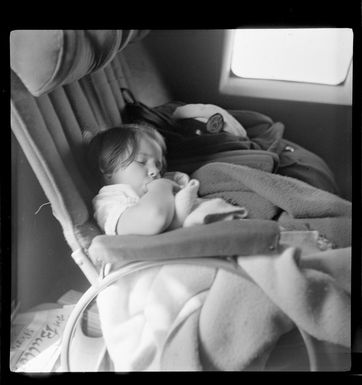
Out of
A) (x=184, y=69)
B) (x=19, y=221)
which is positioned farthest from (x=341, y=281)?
(x=19, y=221)

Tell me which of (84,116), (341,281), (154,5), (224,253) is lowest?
(341,281)

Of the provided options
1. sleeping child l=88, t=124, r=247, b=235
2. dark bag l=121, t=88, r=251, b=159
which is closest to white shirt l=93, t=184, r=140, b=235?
sleeping child l=88, t=124, r=247, b=235

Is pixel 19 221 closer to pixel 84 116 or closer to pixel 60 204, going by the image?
pixel 60 204

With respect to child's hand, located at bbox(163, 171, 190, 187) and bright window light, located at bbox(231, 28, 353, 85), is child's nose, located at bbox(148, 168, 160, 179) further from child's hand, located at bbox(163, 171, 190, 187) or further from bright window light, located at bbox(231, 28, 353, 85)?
bright window light, located at bbox(231, 28, 353, 85)

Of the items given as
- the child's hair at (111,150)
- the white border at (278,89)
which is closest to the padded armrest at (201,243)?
the child's hair at (111,150)

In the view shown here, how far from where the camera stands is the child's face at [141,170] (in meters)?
0.96

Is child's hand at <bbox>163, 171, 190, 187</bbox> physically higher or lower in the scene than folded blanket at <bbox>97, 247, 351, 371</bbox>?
higher

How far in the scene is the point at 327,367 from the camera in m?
0.92

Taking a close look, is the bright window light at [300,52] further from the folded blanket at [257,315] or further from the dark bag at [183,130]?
the folded blanket at [257,315]

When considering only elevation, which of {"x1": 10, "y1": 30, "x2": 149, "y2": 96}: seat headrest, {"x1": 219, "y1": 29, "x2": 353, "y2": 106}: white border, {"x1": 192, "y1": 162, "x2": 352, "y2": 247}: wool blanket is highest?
{"x1": 10, "y1": 30, "x2": 149, "y2": 96}: seat headrest

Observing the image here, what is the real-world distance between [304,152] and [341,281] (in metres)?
0.24

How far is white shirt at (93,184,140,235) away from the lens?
36.9 inches

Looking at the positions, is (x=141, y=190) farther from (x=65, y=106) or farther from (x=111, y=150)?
(x=65, y=106)

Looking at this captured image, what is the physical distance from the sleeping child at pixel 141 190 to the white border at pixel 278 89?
0.17m
